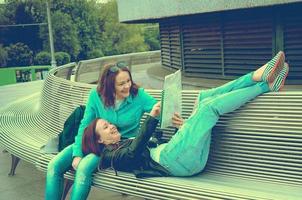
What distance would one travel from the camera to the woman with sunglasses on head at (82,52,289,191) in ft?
11.7

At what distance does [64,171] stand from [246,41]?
6.41 m

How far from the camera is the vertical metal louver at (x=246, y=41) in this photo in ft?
30.5

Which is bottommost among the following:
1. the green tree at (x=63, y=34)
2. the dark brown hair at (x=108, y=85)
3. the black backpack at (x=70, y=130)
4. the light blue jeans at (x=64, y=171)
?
the green tree at (x=63, y=34)

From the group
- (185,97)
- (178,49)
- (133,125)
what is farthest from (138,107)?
(178,49)

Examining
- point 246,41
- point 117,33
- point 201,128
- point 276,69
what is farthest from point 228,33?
point 117,33

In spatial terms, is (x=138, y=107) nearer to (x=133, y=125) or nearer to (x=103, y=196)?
(x=133, y=125)

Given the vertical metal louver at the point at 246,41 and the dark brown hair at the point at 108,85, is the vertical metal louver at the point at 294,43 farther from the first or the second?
the dark brown hair at the point at 108,85

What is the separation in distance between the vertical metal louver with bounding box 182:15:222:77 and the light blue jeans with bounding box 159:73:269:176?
678 centimetres

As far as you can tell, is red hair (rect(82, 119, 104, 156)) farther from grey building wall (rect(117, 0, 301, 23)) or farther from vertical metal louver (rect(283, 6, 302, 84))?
vertical metal louver (rect(283, 6, 302, 84))

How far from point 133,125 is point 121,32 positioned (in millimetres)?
58889

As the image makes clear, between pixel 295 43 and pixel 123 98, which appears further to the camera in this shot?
pixel 295 43

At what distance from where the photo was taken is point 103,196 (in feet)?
16.3

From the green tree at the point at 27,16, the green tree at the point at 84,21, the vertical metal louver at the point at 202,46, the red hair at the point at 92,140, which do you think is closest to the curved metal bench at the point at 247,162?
the red hair at the point at 92,140

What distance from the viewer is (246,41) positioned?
971 centimetres
